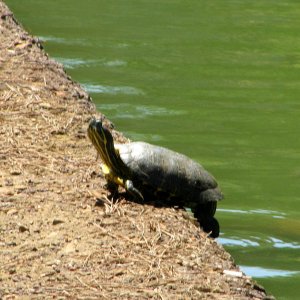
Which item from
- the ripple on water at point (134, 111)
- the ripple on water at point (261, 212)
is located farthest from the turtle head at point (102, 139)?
the ripple on water at point (134, 111)

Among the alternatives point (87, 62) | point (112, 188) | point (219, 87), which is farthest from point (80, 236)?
point (87, 62)

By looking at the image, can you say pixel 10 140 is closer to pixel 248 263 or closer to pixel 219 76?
pixel 248 263

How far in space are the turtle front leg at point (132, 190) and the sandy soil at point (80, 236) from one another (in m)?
0.05

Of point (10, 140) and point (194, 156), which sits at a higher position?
point (10, 140)

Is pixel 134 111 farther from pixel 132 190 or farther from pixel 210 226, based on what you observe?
pixel 132 190

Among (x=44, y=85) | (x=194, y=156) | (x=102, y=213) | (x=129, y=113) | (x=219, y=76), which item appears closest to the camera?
(x=102, y=213)

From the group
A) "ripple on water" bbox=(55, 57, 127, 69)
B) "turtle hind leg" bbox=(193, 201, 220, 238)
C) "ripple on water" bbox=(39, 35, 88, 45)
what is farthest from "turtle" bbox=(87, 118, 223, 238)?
"ripple on water" bbox=(39, 35, 88, 45)

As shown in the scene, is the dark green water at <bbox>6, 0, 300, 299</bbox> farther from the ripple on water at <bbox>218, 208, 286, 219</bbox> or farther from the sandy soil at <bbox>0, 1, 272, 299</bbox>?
the sandy soil at <bbox>0, 1, 272, 299</bbox>

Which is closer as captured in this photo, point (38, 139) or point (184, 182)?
point (184, 182)

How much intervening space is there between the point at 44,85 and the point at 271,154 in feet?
8.21

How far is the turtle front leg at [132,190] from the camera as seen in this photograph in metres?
5.77

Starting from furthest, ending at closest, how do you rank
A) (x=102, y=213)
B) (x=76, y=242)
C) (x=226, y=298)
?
(x=102, y=213) → (x=76, y=242) → (x=226, y=298)

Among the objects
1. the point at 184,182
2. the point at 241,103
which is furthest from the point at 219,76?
the point at 184,182

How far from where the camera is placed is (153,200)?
236 inches
